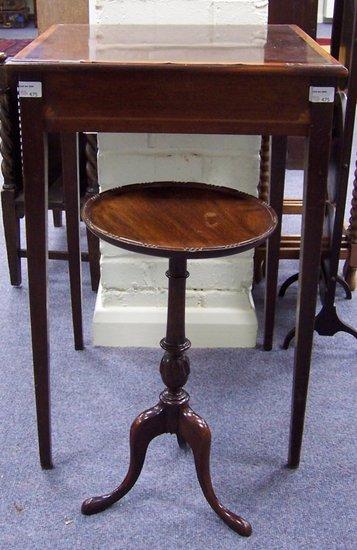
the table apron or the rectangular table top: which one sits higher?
the rectangular table top

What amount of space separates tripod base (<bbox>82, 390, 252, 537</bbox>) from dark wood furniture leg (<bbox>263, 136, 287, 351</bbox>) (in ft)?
2.26

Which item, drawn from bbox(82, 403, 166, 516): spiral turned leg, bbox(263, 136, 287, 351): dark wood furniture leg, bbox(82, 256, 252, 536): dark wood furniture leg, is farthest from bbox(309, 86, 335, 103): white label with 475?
bbox(82, 403, 166, 516): spiral turned leg

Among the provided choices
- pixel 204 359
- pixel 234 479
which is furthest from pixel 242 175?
pixel 234 479

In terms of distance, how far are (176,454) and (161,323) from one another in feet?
1.70

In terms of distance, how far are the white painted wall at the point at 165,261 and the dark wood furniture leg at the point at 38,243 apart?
0.58m

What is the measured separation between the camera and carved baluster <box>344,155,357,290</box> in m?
2.41

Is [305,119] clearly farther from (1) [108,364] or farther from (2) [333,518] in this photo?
(1) [108,364]

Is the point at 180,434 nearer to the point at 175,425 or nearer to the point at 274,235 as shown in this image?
the point at 175,425

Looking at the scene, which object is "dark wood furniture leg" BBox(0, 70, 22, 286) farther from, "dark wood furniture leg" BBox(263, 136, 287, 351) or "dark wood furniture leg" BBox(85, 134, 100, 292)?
"dark wood furniture leg" BBox(263, 136, 287, 351)

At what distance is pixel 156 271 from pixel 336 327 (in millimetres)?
600

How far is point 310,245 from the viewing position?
1433 millimetres

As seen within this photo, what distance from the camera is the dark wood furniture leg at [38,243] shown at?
1346 millimetres

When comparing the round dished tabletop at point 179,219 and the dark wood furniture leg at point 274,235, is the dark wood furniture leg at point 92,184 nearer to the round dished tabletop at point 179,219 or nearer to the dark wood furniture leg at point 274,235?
the dark wood furniture leg at point 274,235

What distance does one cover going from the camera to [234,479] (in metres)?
1.63
